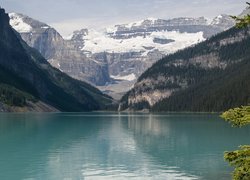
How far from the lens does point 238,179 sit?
20.6 metres

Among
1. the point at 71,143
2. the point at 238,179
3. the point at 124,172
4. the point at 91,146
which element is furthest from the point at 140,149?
the point at 238,179

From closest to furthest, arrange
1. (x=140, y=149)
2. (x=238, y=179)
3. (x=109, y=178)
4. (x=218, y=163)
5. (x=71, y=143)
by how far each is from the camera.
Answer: (x=238, y=179), (x=109, y=178), (x=218, y=163), (x=140, y=149), (x=71, y=143)

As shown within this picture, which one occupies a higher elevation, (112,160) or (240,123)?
(240,123)

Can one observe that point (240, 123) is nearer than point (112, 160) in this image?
Yes

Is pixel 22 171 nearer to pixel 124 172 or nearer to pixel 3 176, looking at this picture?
pixel 3 176

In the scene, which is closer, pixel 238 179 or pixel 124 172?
pixel 238 179

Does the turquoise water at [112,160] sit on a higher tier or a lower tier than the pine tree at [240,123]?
lower

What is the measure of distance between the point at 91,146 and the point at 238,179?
72441mm

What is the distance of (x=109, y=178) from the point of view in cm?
5259

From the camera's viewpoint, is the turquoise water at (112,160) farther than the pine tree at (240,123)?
Yes

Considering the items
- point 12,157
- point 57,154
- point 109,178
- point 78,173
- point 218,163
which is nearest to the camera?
point 109,178

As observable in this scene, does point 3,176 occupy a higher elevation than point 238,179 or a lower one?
lower

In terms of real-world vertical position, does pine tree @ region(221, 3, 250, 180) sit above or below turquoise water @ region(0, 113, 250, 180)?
above

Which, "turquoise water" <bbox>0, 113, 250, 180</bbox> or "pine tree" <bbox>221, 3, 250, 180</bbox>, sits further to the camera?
"turquoise water" <bbox>0, 113, 250, 180</bbox>
